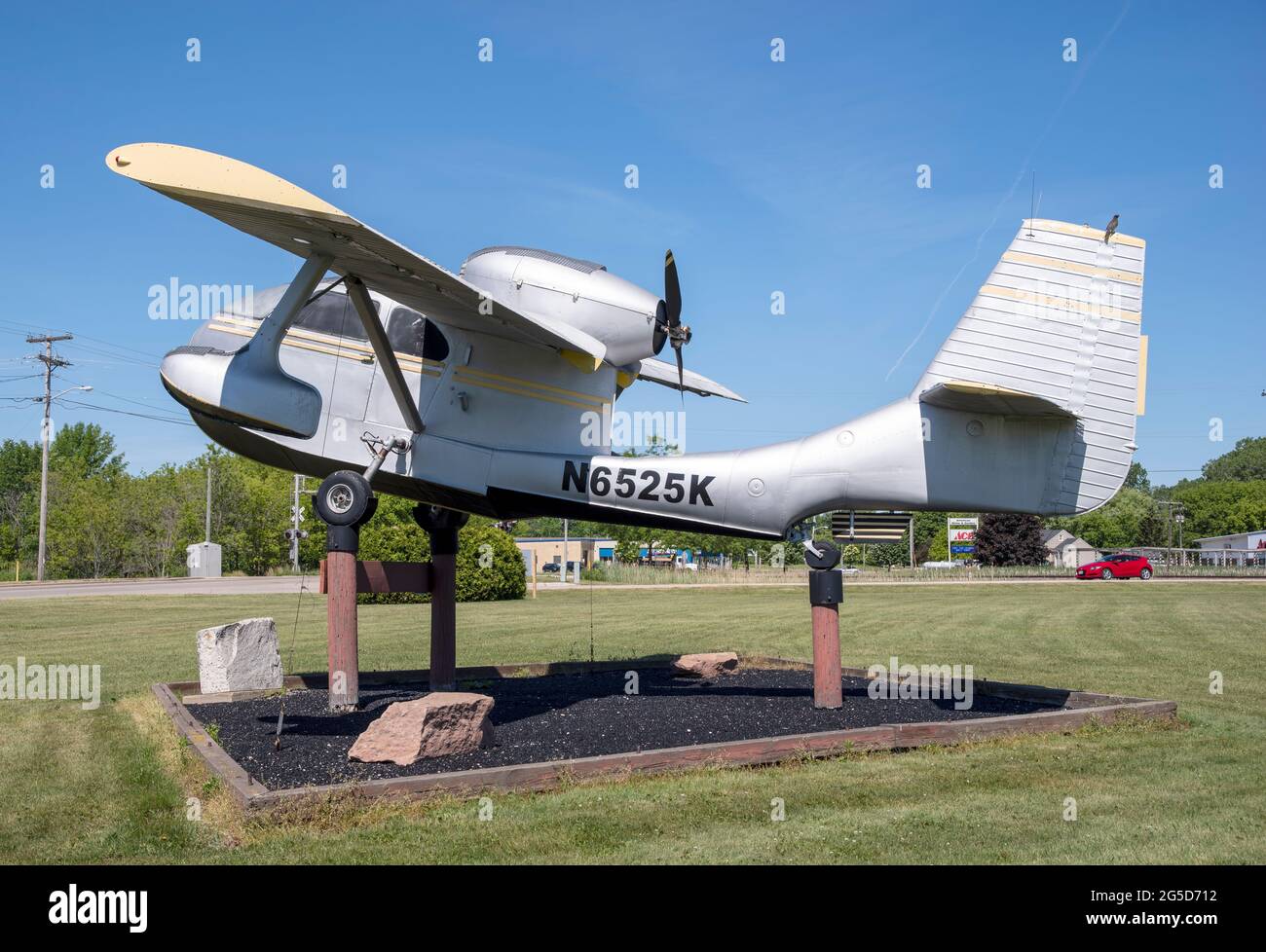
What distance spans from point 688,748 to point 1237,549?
334 feet

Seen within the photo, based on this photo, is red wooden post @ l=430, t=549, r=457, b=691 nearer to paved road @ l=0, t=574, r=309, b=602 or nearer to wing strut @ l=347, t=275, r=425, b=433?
wing strut @ l=347, t=275, r=425, b=433

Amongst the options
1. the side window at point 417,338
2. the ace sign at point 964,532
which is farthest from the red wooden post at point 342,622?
the ace sign at point 964,532

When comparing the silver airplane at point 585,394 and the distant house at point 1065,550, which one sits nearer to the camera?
the silver airplane at point 585,394

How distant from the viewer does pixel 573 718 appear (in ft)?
35.2

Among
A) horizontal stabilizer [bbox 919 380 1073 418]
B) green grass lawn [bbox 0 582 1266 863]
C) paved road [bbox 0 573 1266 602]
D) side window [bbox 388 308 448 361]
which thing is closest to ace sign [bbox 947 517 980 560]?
paved road [bbox 0 573 1266 602]

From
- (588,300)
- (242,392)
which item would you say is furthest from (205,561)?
(588,300)

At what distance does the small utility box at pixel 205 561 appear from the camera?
6412 centimetres

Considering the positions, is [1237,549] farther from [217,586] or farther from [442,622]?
[442,622]

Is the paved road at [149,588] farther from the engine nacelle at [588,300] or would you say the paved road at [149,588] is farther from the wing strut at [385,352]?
the engine nacelle at [588,300]

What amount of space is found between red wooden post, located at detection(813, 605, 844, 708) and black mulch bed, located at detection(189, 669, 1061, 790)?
18cm

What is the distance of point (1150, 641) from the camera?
22.3m

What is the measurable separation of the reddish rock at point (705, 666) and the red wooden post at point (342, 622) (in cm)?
560

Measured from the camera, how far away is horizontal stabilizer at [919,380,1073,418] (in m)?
10.1

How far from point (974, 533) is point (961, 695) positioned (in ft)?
254
